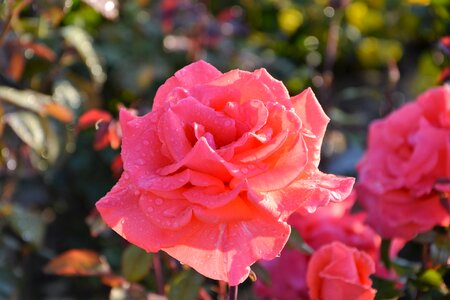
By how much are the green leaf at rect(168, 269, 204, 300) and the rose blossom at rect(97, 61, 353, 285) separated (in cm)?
30

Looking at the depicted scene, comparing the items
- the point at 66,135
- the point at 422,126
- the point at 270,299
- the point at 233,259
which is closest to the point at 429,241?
the point at 422,126

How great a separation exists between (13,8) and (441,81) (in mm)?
768

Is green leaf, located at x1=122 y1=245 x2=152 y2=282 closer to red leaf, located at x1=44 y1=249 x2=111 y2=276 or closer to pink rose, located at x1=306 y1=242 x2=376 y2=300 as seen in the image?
red leaf, located at x1=44 y1=249 x2=111 y2=276

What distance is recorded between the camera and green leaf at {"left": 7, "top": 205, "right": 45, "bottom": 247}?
1.52 m

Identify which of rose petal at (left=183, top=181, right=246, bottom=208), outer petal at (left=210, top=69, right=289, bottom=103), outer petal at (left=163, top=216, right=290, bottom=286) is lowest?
outer petal at (left=163, top=216, right=290, bottom=286)

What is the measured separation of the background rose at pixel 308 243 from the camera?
130cm

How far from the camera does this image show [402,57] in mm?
3396

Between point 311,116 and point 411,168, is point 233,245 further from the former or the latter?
point 411,168

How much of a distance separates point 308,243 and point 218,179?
499 millimetres

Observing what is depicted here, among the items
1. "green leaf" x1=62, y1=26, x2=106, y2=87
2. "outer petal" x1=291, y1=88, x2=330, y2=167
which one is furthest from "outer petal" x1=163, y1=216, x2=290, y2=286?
"green leaf" x1=62, y1=26, x2=106, y2=87

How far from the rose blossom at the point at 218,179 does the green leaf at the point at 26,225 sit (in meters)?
0.68

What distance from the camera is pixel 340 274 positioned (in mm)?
1082

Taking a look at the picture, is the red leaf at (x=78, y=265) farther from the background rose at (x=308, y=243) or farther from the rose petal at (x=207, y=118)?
the rose petal at (x=207, y=118)

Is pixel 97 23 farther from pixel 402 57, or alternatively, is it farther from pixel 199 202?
pixel 199 202
